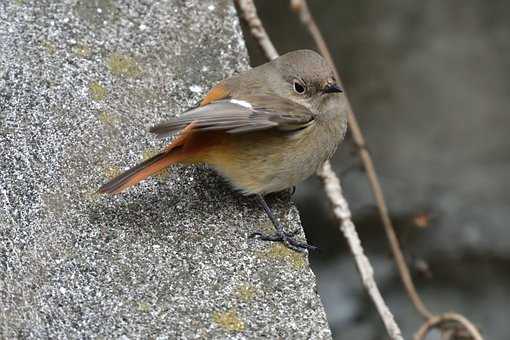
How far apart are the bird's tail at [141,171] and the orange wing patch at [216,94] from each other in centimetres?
24

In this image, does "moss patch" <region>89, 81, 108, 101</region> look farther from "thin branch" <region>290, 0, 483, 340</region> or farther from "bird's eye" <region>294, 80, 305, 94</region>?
"thin branch" <region>290, 0, 483, 340</region>

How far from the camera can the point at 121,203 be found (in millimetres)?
2865

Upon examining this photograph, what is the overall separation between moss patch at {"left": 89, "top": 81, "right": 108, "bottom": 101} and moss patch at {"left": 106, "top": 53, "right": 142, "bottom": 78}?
9 centimetres

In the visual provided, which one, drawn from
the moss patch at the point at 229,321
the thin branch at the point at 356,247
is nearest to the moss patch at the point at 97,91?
the moss patch at the point at 229,321

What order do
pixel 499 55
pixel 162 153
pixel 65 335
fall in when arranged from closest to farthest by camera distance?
1. pixel 65 335
2. pixel 162 153
3. pixel 499 55

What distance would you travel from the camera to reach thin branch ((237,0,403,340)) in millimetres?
3500

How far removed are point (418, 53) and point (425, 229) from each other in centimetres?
114

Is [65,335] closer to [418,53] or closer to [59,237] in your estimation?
[59,237]

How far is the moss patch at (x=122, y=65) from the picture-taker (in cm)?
322

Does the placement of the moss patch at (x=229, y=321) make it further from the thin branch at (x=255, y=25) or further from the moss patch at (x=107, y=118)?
the thin branch at (x=255, y=25)

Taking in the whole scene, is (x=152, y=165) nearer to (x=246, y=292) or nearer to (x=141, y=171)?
(x=141, y=171)

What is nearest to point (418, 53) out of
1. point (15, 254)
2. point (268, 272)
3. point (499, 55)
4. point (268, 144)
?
point (499, 55)

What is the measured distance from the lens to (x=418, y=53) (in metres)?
5.57

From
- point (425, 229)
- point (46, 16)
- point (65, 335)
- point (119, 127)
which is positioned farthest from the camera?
point (425, 229)
